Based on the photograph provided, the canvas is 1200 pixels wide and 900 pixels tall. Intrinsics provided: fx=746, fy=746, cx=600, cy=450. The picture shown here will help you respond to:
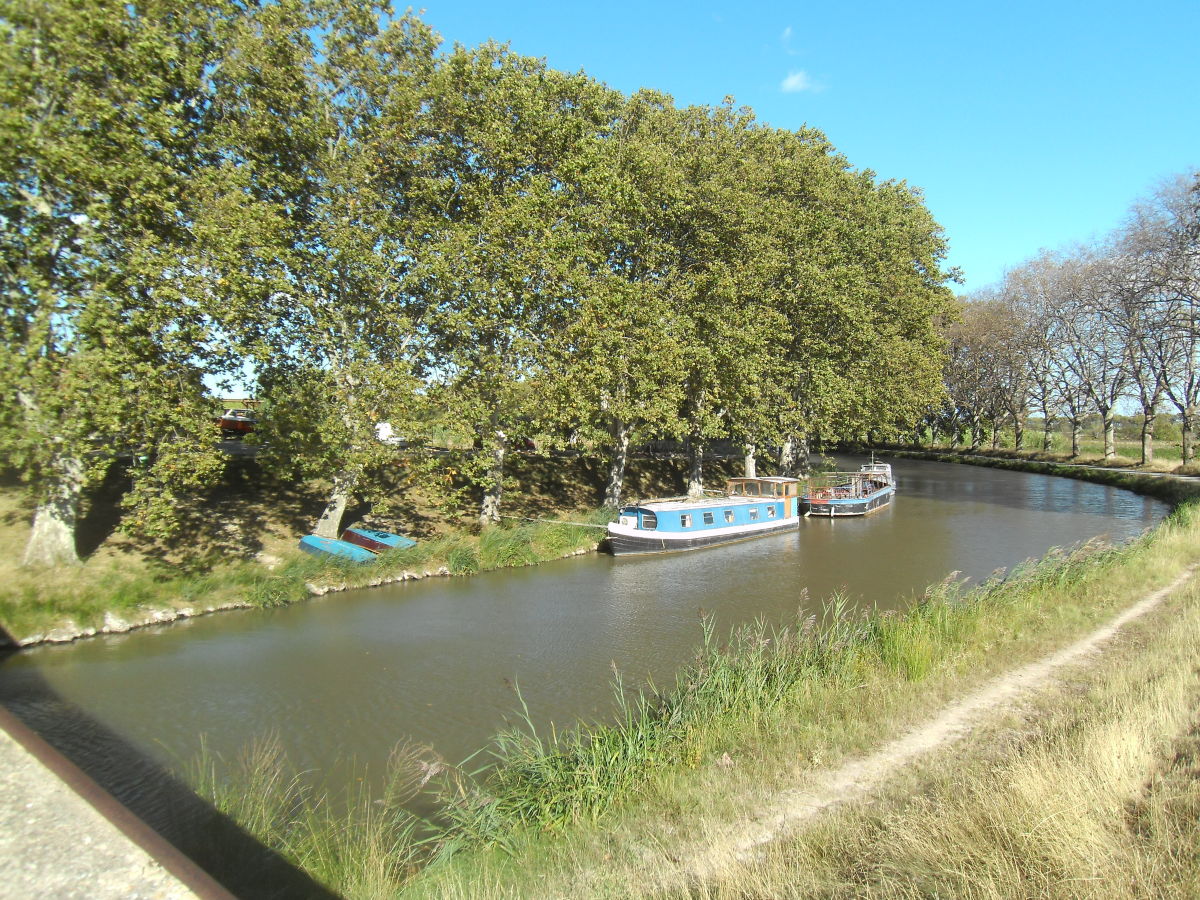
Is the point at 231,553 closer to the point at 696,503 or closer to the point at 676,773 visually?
the point at 696,503

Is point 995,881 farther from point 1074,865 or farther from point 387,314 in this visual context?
point 387,314

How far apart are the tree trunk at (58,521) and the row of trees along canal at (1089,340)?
120 ft

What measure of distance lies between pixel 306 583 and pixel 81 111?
38.5ft

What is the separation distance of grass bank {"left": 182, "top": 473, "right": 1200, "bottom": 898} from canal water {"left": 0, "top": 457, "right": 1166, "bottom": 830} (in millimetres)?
1585

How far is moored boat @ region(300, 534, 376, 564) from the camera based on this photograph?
20.6 metres

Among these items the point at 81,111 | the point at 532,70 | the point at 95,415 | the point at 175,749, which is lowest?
the point at 175,749

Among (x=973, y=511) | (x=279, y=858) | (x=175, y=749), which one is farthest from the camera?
(x=973, y=511)

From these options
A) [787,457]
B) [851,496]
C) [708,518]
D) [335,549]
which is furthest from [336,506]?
[787,457]

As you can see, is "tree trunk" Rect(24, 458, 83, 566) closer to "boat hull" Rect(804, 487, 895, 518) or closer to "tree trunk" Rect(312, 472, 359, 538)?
"tree trunk" Rect(312, 472, 359, 538)

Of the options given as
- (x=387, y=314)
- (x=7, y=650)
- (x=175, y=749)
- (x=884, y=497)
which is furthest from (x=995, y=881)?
(x=884, y=497)

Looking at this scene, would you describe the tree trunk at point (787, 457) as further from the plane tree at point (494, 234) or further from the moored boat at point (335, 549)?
the moored boat at point (335, 549)

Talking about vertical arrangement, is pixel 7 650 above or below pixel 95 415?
below

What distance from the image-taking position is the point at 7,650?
1452 centimetres

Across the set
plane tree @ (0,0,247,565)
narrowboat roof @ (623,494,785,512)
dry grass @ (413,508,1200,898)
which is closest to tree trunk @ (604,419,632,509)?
narrowboat roof @ (623,494,785,512)
